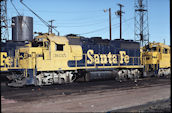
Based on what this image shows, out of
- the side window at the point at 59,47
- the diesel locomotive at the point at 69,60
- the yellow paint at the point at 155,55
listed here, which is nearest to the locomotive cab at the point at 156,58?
the yellow paint at the point at 155,55

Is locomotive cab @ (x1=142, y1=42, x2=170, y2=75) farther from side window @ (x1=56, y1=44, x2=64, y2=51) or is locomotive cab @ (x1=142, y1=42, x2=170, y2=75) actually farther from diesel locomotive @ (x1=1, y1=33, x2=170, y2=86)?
side window @ (x1=56, y1=44, x2=64, y2=51)

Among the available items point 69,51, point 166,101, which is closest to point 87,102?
point 166,101

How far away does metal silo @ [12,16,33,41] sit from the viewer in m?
39.2

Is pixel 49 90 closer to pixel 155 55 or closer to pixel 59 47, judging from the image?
pixel 59 47

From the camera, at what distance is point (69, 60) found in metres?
17.7

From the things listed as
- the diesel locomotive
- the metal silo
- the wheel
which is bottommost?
the wheel

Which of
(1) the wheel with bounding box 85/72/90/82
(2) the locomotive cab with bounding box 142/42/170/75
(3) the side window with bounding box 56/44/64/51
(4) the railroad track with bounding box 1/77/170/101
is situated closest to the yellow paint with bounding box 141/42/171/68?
(2) the locomotive cab with bounding box 142/42/170/75

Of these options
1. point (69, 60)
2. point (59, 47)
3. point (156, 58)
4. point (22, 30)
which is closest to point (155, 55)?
point (156, 58)

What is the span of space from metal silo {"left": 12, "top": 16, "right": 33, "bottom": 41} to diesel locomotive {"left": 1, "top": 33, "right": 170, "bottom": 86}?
21.1 metres

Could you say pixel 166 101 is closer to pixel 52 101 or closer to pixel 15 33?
pixel 52 101

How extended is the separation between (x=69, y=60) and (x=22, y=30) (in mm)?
23983

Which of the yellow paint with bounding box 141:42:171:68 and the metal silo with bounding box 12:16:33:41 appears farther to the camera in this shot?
the metal silo with bounding box 12:16:33:41

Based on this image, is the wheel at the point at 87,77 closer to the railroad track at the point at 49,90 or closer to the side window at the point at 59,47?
the railroad track at the point at 49,90

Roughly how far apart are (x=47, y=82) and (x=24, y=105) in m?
7.13
